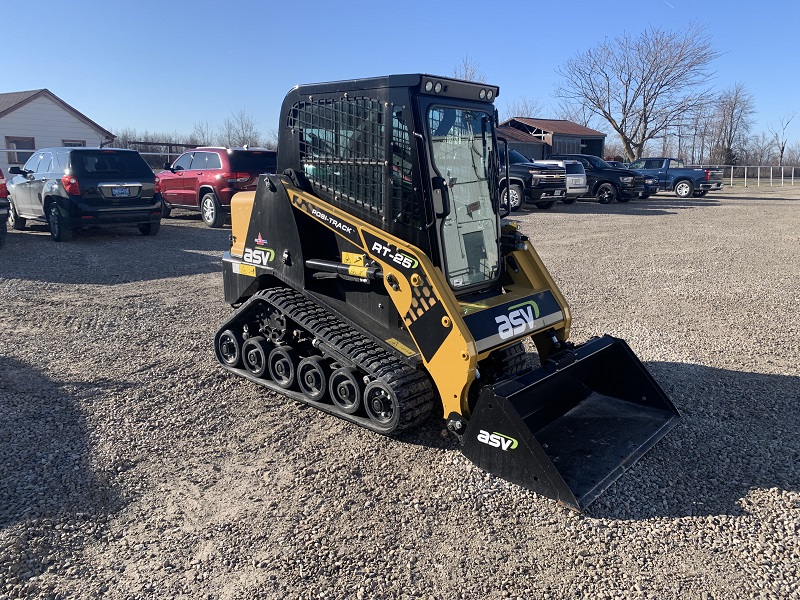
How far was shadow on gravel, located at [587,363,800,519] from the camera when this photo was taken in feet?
12.5

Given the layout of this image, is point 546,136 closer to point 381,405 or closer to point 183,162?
point 183,162

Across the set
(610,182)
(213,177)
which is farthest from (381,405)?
(610,182)

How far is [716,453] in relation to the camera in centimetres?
440

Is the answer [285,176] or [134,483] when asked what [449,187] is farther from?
[134,483]

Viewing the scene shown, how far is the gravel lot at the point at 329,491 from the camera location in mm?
3193

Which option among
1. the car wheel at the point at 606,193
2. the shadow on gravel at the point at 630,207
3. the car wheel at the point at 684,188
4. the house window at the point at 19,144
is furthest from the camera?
the car wheel at the point at 684,188

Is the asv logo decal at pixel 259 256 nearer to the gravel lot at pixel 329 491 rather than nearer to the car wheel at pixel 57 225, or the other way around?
the gravel lot at pixel 329 491

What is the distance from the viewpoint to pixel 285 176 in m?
5.24

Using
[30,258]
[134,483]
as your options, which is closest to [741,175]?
[30,258]

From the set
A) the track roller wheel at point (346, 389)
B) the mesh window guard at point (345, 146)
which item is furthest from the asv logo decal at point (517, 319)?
the mesh window guard at point (345, 146)

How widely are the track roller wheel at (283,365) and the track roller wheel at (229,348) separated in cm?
48

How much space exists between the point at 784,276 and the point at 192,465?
9.93 metres

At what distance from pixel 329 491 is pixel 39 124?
30779mm

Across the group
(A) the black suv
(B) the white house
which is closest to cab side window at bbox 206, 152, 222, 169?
(A) the black suv
